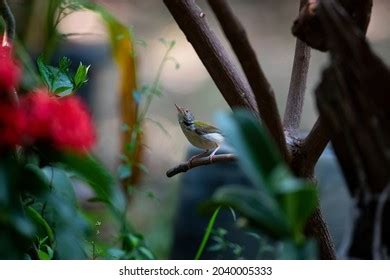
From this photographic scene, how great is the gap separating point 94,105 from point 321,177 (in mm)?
1409

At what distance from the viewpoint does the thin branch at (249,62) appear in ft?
3.12

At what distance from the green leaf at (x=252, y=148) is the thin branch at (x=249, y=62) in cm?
26

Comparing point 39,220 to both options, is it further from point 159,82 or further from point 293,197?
point 159,82

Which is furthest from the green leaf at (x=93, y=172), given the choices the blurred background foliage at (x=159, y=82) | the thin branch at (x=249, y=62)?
the blurred background foliage at (x=159, y=82)

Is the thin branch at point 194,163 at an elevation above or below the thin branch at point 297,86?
below

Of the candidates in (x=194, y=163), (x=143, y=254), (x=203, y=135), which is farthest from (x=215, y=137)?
(x=143, y=254)

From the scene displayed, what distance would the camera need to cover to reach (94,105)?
303 cm

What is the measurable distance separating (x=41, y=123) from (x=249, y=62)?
356 mm

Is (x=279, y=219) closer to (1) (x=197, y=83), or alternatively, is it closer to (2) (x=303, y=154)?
(2) (x=303, y=154)

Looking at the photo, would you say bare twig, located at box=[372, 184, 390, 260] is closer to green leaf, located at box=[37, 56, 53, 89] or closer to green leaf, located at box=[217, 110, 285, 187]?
green leaf, located at box=[217, 110, 285, 187]

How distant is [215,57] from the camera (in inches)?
49.3

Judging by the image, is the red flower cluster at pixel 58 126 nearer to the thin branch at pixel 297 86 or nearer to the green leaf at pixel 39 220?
the green leaf at pixel 39 220

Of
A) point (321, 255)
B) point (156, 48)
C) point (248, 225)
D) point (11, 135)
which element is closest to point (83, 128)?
point (11, 135)

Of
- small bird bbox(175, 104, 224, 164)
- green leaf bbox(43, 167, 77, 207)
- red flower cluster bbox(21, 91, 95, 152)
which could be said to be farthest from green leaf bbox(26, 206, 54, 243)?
small bird bbox(175, 104, 224, 164)
